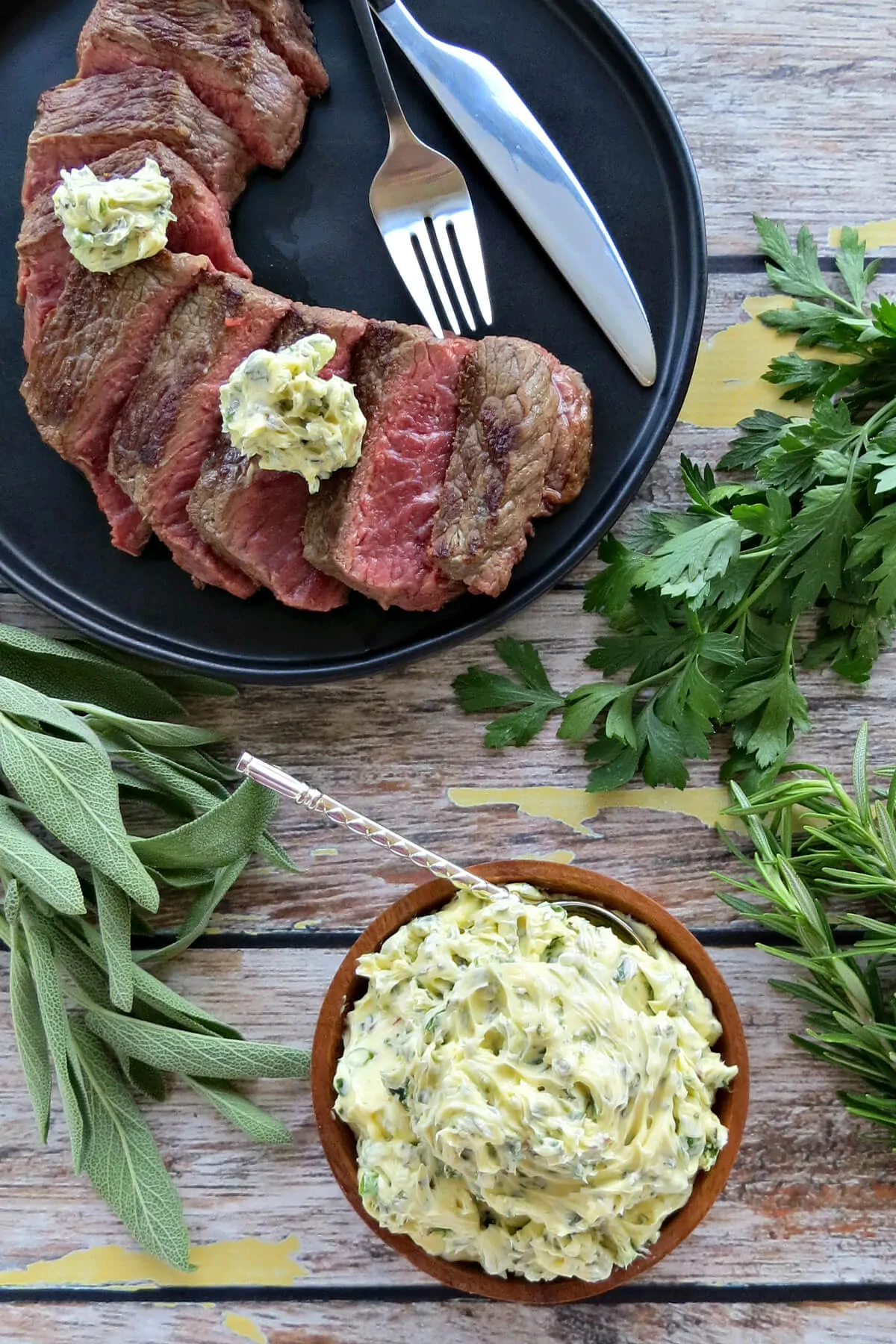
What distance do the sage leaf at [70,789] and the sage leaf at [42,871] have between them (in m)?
0.05

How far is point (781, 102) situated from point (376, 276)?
938 mm

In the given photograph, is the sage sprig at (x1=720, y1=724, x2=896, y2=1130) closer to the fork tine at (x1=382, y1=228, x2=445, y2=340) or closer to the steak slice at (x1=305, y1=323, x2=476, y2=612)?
the steak slice at (x1=305, y1=323, x2=476, y2=612)

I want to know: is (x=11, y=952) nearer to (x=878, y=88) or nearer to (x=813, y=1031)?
(x=813, y=1031)

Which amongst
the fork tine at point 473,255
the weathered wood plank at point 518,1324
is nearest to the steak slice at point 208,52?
the fork tine at point 473,255

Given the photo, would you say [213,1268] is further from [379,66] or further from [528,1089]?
[379,66]

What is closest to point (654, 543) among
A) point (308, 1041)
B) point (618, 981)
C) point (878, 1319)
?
point (618, 981)

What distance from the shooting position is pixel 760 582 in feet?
6.98

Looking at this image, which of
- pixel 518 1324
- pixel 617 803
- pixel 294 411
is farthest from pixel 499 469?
pixel 518 1324

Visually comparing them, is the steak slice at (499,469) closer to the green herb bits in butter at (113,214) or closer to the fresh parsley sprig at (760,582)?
the fresh parsley sprig at (760,582)

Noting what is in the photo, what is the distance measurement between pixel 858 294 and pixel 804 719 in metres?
0.86

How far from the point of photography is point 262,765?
179 centimetres

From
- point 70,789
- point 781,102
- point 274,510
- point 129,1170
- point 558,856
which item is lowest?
point 129,1170

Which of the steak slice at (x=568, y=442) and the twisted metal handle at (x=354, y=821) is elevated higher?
the steak slice at (x=568, y=442)

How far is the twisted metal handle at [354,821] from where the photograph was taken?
1.77m
